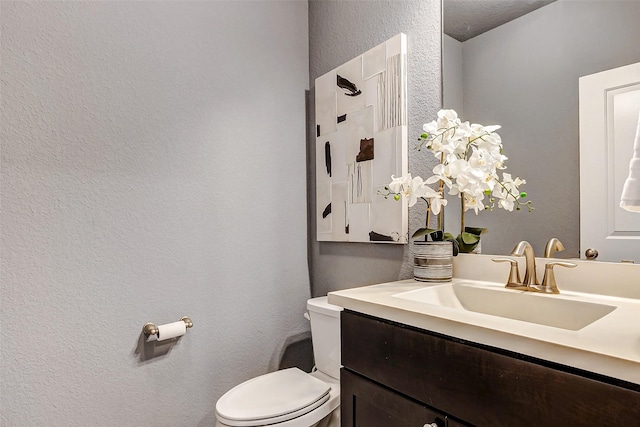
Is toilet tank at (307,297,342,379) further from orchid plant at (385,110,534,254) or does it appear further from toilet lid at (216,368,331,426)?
orchid plant at (385,110,534,254)

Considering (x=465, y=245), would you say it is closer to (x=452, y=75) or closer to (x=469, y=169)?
(x=469, y=169)

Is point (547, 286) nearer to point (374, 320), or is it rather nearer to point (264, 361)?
point (374, 320)

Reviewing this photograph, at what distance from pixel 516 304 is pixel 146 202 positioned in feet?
4.41

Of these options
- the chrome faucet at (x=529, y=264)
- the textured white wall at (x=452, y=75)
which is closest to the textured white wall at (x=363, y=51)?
the textured white wall at (x=452, y=75)

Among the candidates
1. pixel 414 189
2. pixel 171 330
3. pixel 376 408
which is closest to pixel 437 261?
pixel 414 189

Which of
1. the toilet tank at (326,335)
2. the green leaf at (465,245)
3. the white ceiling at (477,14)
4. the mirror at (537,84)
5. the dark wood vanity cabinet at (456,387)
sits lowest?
the toilet tank at (326,335)

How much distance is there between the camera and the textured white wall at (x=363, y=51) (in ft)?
4.72

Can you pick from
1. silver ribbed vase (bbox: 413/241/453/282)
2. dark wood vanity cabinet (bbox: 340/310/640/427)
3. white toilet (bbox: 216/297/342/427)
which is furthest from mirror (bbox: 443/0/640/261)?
white toilet (bbox: 216/297/342/427)

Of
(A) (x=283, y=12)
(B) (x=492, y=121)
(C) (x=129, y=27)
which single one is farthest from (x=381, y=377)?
(A) (x=283, y=12)

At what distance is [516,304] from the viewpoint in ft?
3.38

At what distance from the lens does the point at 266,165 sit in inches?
70.9

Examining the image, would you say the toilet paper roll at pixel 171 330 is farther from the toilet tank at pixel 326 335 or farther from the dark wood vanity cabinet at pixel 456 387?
the dark wood vanity cabinet at pixel 456 387

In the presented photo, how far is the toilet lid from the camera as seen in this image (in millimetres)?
1227

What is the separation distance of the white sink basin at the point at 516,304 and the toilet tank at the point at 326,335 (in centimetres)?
44
